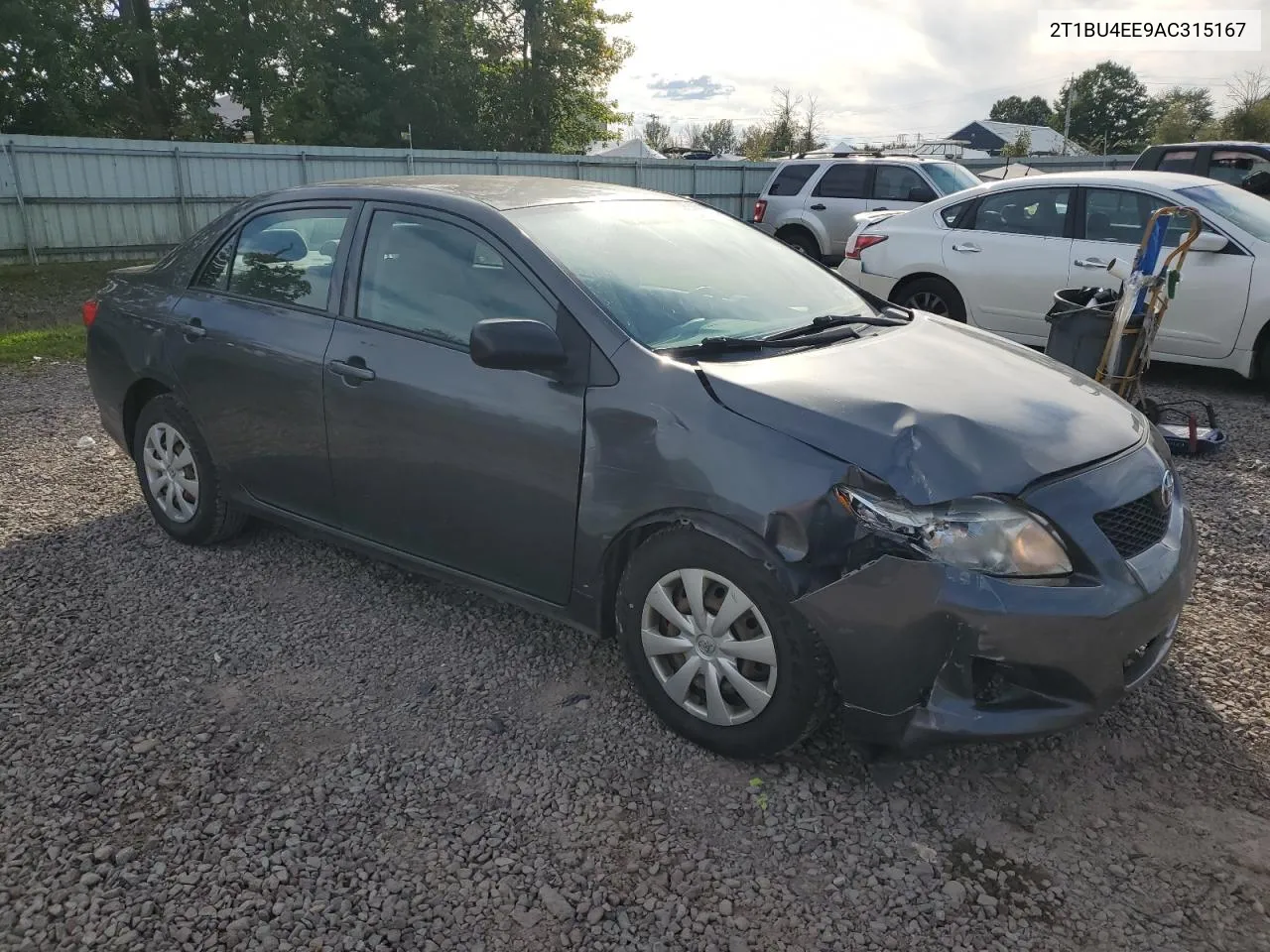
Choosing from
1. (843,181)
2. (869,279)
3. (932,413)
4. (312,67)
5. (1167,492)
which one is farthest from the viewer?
(312,67)

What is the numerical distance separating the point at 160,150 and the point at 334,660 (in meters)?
15.0

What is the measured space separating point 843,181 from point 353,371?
1143 centimetres

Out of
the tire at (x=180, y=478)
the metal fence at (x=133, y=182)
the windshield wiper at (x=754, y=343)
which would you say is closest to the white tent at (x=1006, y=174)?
the metal fence at (x=133, y=182)

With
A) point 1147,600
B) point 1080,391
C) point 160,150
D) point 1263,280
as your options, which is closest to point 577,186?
point 1080,391

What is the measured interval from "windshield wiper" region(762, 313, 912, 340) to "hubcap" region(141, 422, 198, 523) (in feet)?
8.93

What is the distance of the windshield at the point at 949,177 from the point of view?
42.4 ft

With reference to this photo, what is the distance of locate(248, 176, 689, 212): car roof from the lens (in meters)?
3.60

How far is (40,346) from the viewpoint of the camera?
9461 mm

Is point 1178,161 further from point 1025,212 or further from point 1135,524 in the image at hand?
point 1135,524

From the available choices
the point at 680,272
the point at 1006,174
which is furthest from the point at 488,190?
the point at 1006,174

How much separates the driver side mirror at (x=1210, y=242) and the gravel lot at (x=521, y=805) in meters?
3.67

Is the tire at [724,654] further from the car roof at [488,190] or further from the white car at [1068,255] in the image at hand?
the white car at [1068,255]

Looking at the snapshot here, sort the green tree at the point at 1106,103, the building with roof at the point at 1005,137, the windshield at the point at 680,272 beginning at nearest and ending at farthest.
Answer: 1. the windshield at the point at 680,272
2. the building with roof at the point at 1005,137
3. the green tree at the point at 1106,103

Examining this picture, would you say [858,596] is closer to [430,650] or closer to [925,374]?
[925,374]
